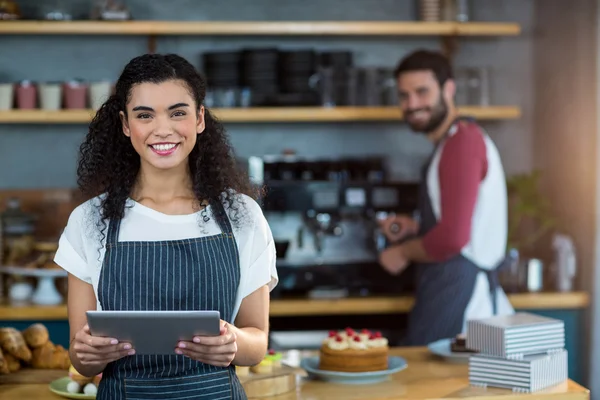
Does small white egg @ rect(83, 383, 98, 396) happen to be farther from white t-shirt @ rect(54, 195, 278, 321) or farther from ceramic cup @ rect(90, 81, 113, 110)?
ceramic cup @ rect(90, 81, 113, 110)

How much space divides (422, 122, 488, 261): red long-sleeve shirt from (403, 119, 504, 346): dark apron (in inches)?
2.8

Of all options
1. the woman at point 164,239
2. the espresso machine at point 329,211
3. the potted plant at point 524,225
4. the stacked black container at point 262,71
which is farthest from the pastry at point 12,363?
the potted plant at point 524,225

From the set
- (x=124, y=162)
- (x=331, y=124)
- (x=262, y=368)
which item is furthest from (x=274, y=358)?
(x=331, y=124)

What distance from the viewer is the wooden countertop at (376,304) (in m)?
4.10

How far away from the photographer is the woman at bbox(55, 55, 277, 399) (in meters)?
1.94

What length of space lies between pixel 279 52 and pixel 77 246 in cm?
258

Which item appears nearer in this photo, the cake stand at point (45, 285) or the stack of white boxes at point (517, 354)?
the stack of white boxes at point (517, 354)

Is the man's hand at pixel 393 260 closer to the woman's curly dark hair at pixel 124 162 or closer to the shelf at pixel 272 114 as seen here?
the shelf at pixel 272 114

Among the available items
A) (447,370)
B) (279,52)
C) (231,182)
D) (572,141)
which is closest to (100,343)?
(231,182)

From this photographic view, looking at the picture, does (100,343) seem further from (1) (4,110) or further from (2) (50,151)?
(2) (50,151)

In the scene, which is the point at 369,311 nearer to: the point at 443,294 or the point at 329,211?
the point at 329,211

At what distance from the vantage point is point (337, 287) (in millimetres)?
4258

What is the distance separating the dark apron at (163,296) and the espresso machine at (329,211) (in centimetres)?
216

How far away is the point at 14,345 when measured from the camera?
2557mm
